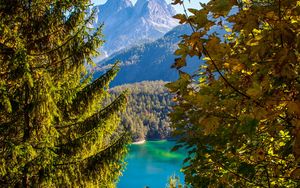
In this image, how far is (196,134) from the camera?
3.05 meters

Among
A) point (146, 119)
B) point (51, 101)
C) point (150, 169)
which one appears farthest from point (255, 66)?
point (146, 119)

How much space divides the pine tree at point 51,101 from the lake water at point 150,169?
58.5 meters

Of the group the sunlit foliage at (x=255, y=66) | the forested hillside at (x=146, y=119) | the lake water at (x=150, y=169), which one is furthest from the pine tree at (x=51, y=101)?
the forested hillside at (x=146, y=119)

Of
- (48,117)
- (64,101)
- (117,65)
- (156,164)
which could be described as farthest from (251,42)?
(156,164)

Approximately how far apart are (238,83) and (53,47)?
711 cm

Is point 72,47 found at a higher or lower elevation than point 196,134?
higher

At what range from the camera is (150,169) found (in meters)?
86.4

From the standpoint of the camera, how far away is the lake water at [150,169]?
74750 millimetres

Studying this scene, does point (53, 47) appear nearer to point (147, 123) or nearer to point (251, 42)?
point (251, 42)

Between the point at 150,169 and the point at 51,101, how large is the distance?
81.9 metres

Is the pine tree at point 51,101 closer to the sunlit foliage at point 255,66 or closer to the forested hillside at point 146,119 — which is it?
the sunlit foliage at point 255,66

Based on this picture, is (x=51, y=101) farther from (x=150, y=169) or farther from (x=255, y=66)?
(x=150, y=169)

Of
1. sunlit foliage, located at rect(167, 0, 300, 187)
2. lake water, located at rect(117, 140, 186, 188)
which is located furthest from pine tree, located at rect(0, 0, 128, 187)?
lake water, located at rect(117, 140, 186, 188)

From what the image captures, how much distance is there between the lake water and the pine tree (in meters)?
58.5
